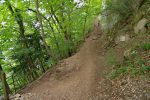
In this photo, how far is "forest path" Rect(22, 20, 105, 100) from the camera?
7.15 m

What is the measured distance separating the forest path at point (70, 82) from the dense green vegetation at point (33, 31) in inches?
63.1

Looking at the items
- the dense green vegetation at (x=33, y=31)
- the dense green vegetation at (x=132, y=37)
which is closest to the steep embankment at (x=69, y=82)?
the dense green vegetation at (x=132, y=37)

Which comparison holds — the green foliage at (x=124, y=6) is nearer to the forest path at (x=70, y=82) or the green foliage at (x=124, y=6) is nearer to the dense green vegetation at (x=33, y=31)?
the forest path at (x=70, y=82)

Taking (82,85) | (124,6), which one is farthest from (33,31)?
(124,6)

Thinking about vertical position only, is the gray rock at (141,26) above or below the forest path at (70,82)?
above

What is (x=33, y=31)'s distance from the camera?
13328 millimetres

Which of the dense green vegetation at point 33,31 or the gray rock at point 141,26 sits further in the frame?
the dense green vegetation at point 33,31

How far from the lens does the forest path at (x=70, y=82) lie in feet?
23.5

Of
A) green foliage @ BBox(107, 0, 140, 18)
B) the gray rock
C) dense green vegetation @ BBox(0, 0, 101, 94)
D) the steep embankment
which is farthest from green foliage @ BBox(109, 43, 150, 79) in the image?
dense green vegetation @ BBox(0, 0, 101, 94)

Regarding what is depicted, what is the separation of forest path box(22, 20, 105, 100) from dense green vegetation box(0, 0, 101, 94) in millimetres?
1603

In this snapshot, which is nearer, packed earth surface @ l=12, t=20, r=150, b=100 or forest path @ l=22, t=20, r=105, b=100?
packed earth surface @ l=12, t=20, r=150, b=100

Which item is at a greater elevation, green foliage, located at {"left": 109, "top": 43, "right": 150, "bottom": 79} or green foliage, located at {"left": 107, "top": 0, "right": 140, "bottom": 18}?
green foliage, located at {"left": 107, "top": 0, "right": 140, "bottom": 18}

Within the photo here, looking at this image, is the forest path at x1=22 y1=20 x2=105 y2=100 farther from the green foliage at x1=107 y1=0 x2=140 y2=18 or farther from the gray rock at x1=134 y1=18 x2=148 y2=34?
the green foliage at x1=107 y1=0 x2=140 y2=18

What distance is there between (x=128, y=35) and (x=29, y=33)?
785cm
